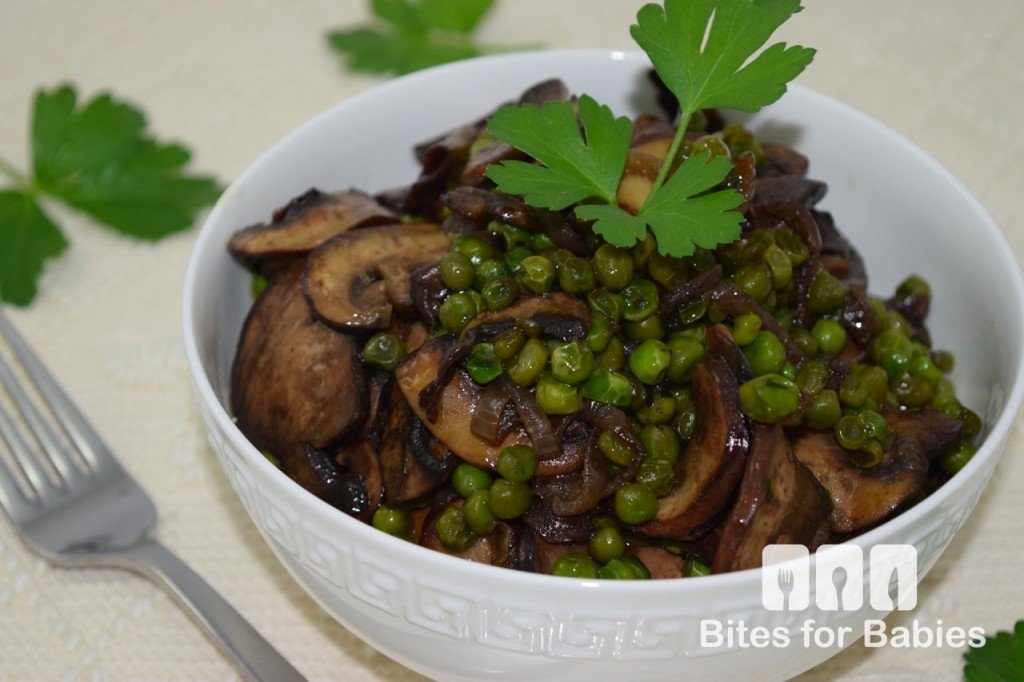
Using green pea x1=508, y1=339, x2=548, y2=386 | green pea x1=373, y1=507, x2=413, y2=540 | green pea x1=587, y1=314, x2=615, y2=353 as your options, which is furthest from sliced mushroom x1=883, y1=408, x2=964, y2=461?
green pea x1=373, y1=507, x2=413, y2=540

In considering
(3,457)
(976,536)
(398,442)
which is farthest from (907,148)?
(3,457)

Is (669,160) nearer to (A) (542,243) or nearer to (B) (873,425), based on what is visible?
(A) (542,243)

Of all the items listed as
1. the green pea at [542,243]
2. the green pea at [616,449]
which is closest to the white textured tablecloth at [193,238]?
the green pea at [616,449]

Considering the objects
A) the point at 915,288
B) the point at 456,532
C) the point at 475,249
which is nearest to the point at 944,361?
the point at 915,288

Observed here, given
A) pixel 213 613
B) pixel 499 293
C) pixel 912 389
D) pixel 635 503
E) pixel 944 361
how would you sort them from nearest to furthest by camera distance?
pixel 635 503 < pixel 499 293 < pixel 912 389 < pixel 213 613 < pixel 944 361

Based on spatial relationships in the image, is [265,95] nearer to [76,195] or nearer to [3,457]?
[76,195]

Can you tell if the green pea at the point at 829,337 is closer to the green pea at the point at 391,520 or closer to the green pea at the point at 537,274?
the green pea at the point at 537,274
